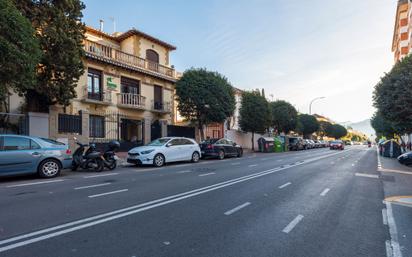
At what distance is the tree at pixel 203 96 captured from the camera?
22938mm

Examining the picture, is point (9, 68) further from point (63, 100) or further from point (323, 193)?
point (323, 193)

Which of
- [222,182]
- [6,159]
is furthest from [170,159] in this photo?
[6,159]

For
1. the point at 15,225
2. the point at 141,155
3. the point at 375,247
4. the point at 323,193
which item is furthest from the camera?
the point at 141,155

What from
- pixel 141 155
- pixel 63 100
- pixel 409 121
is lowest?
pixel 141 155

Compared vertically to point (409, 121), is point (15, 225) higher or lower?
lower

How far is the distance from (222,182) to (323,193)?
3.10 metres

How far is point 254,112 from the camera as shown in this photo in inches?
1267

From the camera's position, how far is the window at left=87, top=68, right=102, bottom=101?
20.4 meters

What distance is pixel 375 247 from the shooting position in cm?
391

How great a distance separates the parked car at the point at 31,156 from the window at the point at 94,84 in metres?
10.8

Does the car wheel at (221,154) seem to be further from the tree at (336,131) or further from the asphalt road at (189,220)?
the tree at (336,131)

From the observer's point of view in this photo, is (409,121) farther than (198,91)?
No

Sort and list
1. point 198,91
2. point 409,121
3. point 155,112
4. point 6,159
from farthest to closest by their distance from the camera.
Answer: point 155,112
point 198,91
point 409,121
point 6,159

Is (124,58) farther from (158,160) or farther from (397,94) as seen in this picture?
(397,94)
